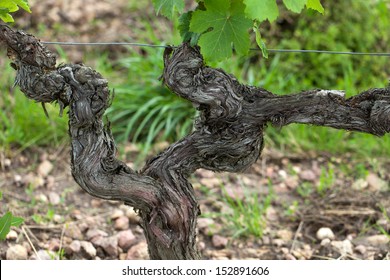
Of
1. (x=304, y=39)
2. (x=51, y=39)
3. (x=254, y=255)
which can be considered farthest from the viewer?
(x=51, y=39)


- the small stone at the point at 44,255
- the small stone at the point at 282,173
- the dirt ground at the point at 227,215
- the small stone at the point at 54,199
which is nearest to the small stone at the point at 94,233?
the dirt ground at the point at 227,215

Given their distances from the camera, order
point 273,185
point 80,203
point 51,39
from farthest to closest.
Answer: point 51,39
point 273,185
point 80,203

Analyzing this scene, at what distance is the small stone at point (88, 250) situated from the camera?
281 cm

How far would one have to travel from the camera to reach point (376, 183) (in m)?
3.46

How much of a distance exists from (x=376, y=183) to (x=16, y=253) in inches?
72.1

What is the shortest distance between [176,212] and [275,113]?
0.44 m

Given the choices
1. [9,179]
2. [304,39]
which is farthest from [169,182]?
[304,39]

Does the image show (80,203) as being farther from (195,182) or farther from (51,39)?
(51,39)

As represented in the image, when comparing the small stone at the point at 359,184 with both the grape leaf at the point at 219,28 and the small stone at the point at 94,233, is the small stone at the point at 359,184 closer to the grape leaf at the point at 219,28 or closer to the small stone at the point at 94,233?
the small stone at the point at 94,233

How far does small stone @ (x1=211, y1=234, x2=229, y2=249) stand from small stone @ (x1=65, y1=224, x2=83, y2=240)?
593 mm

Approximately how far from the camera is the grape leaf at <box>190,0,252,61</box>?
6.15 ft

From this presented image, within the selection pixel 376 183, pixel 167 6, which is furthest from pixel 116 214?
pixel 167 6

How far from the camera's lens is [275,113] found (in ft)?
6.71

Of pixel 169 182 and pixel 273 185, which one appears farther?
pixel 273 185
